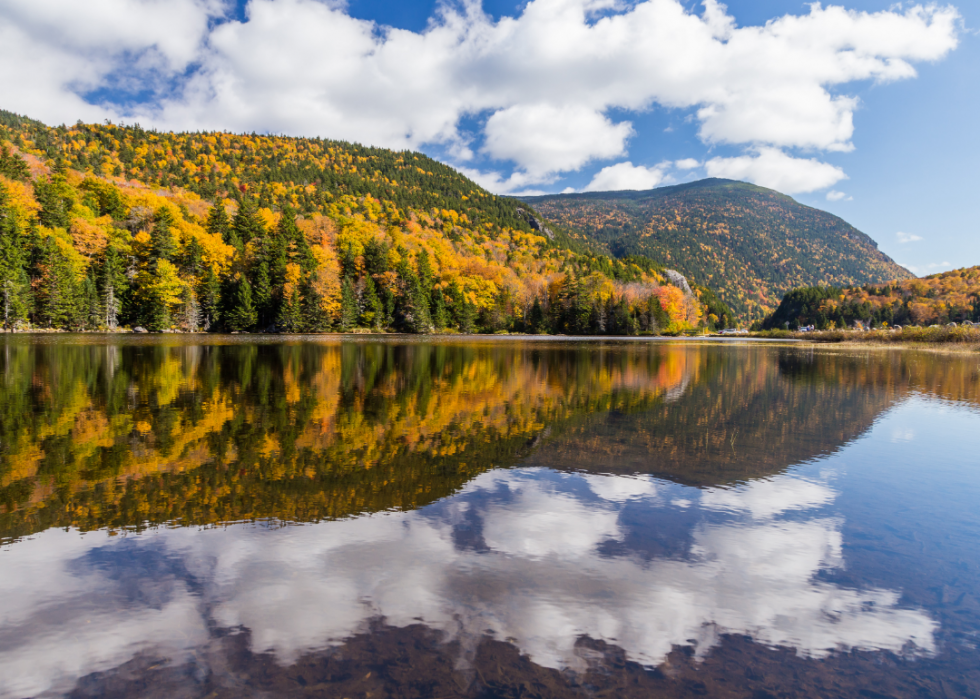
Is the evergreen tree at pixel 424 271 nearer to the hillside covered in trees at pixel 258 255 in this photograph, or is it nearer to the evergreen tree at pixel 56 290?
the hillside covered in trees at pixel 258 255

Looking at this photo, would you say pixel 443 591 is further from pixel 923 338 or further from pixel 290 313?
pixel 290 313

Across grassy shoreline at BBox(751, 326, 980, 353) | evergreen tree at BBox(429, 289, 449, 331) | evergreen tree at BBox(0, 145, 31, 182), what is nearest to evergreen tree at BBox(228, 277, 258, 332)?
evergreen tree at BBox(429, 289, 449, 331)

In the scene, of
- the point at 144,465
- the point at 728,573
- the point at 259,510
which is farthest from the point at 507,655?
the point at 144,465

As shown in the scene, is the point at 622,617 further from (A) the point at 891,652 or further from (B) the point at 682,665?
(A) the point at 891,652

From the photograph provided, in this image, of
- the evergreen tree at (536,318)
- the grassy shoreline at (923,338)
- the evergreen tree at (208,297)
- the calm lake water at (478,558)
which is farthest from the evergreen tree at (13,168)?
the grassy shoreline at (923,338)

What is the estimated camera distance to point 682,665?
3812 millimetres

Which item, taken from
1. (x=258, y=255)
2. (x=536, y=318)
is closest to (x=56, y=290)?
(x=258, y=255)

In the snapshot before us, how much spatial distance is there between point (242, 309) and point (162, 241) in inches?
565

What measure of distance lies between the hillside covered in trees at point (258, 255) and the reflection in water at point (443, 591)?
71.4 metres

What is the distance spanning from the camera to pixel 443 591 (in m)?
4.73

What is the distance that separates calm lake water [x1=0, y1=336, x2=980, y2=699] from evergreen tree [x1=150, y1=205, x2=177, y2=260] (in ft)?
245

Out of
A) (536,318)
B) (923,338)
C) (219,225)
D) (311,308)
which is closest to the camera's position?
(923,338)

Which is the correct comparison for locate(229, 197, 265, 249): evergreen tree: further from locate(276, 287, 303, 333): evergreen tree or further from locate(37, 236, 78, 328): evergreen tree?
locate(37, 236, 78, 328): evergreen tree

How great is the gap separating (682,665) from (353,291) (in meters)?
95.2
